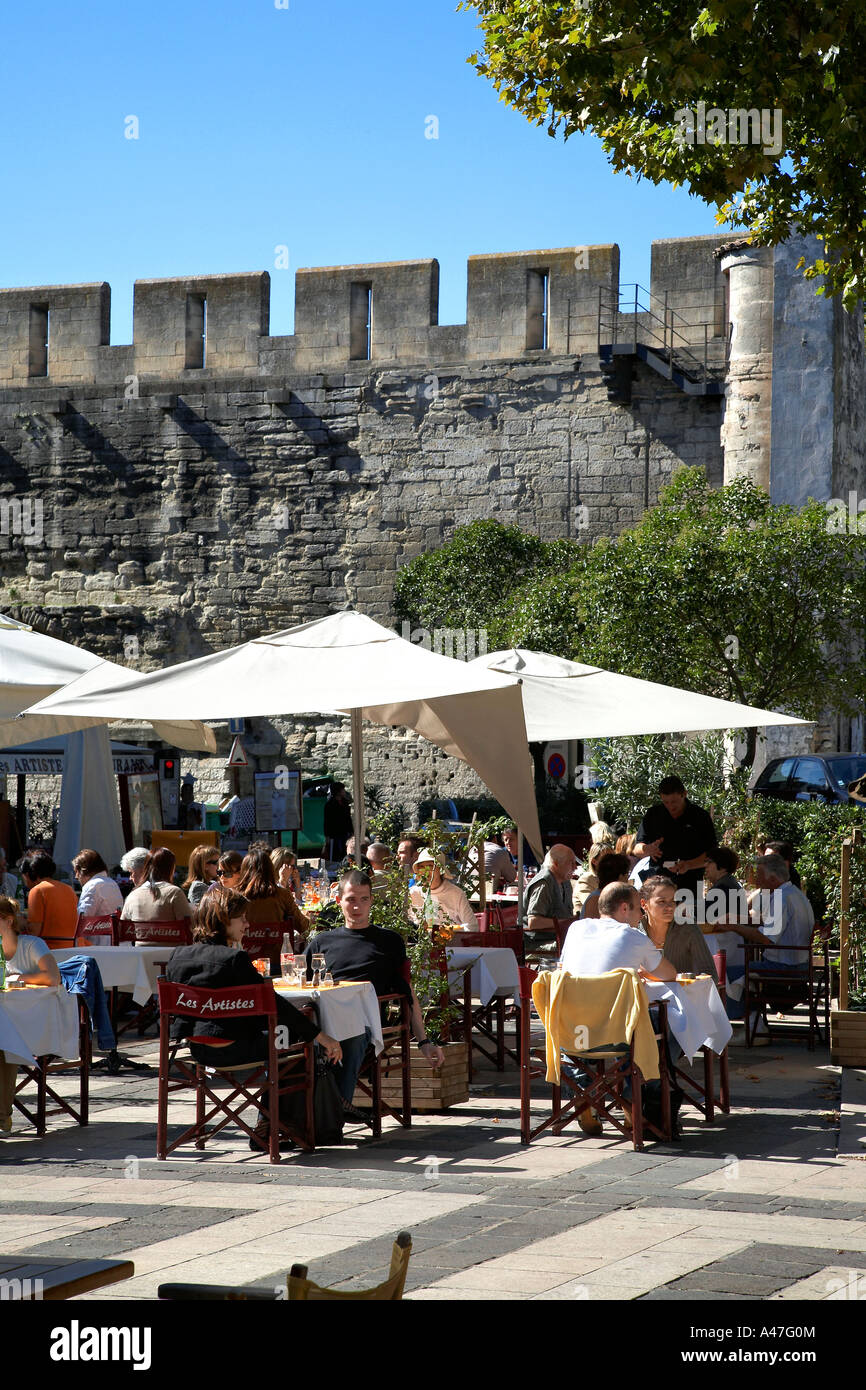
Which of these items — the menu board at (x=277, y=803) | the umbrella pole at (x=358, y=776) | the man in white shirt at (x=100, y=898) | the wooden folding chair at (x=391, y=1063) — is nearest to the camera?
the wooden folding chair at (x=391, y=1063)

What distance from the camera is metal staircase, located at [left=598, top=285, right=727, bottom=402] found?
750 inches

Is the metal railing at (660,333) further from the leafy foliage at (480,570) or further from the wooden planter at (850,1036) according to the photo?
the wooden planter at (850,1036)

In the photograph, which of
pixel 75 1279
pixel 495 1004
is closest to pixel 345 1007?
pixel 495 1004

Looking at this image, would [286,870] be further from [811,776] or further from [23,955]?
[811,776]

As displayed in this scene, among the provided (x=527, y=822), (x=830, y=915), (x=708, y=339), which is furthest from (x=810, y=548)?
(x=527, y=822)

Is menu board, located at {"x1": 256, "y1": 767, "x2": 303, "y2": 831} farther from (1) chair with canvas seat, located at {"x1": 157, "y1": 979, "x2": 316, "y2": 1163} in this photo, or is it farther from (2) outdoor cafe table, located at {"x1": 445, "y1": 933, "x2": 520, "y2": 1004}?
(1) chair with canvas seat, located at {"x1": 157, "y1": 979, "x2": 316, "y2": 1163}

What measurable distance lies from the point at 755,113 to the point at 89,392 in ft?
55.2

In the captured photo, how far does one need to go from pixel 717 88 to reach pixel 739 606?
8.64 metres

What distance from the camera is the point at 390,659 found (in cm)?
727

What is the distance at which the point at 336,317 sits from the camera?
20.8 meters

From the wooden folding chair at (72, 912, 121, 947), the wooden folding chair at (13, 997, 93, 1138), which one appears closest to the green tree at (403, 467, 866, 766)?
the wooden folding chair at (72, 912, 121, 947)

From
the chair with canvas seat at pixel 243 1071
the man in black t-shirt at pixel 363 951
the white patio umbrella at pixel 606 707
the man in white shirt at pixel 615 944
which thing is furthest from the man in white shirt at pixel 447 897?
the chair with canvas seat at pixel 243 1071

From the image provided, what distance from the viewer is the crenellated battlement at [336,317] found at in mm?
19625

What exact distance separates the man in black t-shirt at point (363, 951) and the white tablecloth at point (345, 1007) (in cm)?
20
